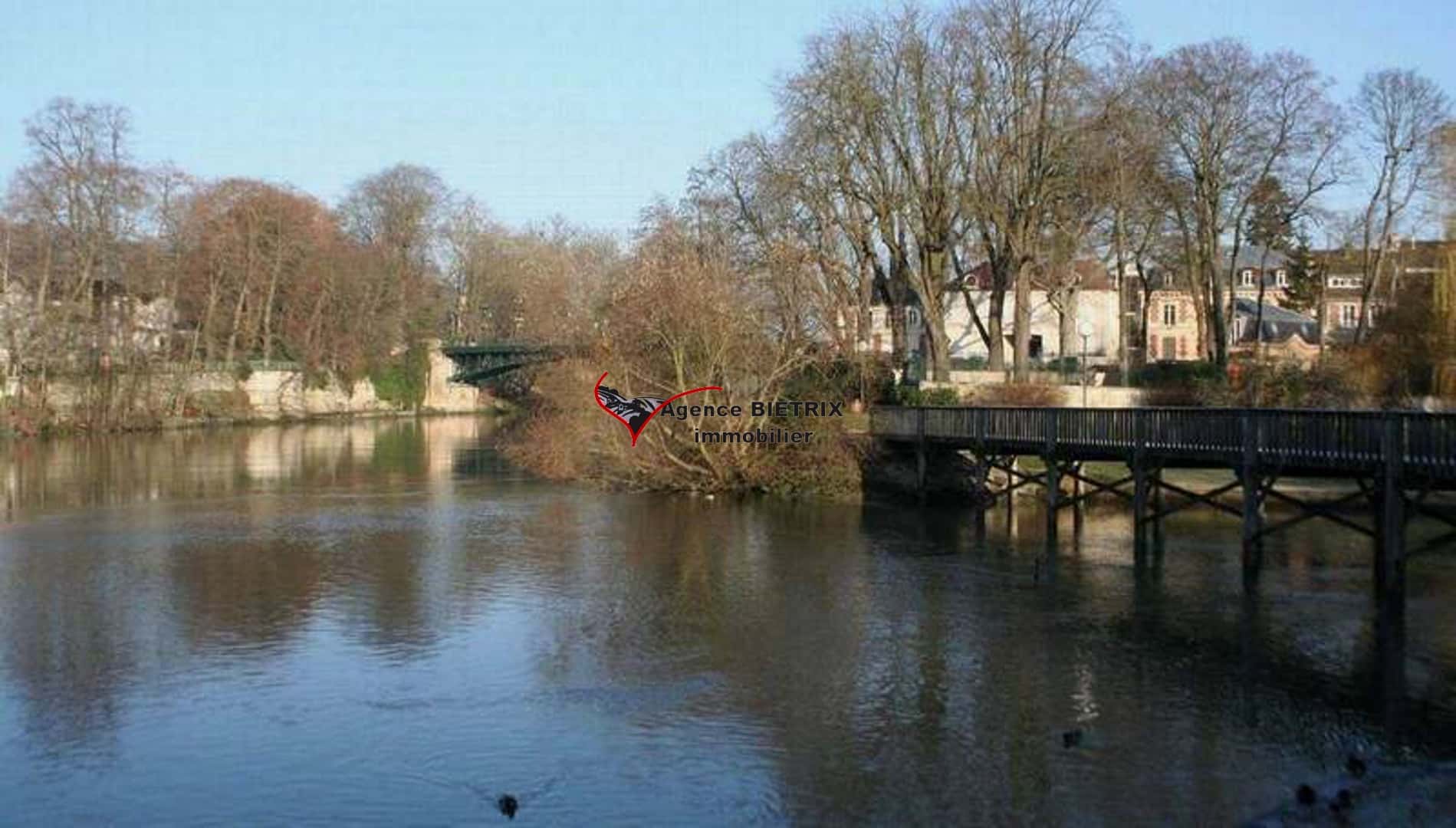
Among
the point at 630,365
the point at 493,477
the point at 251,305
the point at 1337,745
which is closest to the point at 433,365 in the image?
the point at 251,305

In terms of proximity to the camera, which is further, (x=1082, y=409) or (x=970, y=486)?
(x=970, y=486)

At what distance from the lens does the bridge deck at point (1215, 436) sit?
1991cm

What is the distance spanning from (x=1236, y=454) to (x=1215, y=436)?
852 millimetres

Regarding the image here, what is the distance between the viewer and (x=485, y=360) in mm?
88125

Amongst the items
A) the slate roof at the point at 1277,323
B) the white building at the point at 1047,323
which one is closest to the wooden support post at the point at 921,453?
the white building at the point at 1047,323

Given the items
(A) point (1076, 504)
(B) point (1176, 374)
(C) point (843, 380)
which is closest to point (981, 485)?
(A) point (1076, 504)

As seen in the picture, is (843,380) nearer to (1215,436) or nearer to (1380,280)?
(1215,436)

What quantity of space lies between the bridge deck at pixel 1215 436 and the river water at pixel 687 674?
77.8 inches

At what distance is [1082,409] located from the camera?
29.4 m

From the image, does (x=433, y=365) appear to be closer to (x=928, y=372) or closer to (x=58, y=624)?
(x=928, y=372)

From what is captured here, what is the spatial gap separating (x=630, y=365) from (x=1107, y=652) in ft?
69.8

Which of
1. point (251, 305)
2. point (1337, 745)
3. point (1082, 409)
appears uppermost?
point (251, 305)

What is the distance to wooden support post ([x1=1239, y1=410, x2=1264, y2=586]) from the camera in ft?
78.1

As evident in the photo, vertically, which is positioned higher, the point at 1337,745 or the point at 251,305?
the point at 251,305
